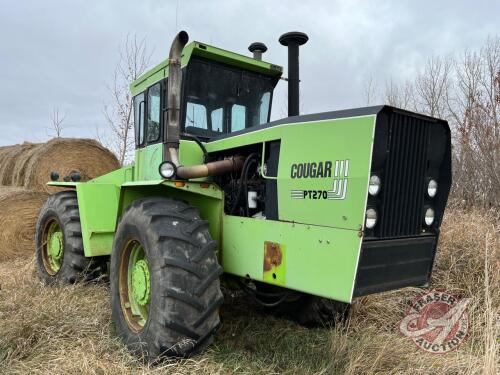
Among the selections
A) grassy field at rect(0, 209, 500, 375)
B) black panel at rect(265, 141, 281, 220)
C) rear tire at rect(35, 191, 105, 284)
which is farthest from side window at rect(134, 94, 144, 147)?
black panel at rect(265, 141, 281, 220)

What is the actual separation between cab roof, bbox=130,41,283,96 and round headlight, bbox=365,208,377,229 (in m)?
2.24

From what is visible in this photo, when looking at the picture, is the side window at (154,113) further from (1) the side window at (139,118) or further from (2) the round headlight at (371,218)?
(2) the round headlight at (371,218)

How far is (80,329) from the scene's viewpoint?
148 inches

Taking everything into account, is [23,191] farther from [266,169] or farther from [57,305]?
[266,169]

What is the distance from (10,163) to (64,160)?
1420 millimetres

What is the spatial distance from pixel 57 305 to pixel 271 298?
6.32 feet

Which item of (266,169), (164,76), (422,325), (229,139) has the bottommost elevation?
(422,325)

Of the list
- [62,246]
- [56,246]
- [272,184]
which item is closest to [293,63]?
[272,184]

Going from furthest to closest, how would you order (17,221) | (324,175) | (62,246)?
(17,221) → (62,246) → (324,175)

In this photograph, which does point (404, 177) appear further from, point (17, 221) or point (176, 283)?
point (17, 221)

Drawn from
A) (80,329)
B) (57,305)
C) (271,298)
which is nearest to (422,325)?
(271,298)

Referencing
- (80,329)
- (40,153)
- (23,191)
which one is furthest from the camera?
(40,153)

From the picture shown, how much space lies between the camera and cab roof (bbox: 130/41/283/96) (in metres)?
4.18

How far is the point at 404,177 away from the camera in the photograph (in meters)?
3.00
